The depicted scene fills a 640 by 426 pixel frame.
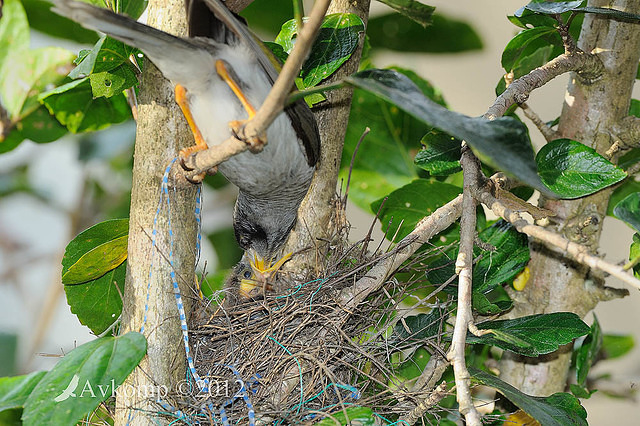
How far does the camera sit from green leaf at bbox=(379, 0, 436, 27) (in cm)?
123

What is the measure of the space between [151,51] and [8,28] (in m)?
0.61

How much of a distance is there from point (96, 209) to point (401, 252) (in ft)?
5.21

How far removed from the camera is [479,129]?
34.5 inches

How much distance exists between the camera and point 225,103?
56.6 inches

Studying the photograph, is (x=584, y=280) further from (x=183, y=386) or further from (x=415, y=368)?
(x=183, y=386)

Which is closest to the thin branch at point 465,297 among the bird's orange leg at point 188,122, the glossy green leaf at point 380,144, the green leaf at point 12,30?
the bird's orange leg at point 188,122

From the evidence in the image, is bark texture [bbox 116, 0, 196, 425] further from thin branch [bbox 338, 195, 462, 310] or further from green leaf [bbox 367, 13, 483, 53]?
green leaf [bbox 367, 13, 483, 53]

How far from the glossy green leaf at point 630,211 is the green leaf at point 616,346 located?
47.5 inches

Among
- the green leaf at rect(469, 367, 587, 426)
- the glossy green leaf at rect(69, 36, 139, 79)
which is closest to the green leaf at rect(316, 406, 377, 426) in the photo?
the green leaf at rect(469, 367, 587, 426)

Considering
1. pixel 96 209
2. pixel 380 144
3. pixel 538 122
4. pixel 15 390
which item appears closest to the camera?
pixel 15 390

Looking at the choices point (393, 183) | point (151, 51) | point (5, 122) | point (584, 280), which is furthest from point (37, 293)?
point (584, 280)

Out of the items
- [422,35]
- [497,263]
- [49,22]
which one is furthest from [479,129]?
[49,22]

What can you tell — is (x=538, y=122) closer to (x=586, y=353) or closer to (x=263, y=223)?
(x=586, y=353)

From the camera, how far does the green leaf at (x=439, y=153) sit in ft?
4.78
